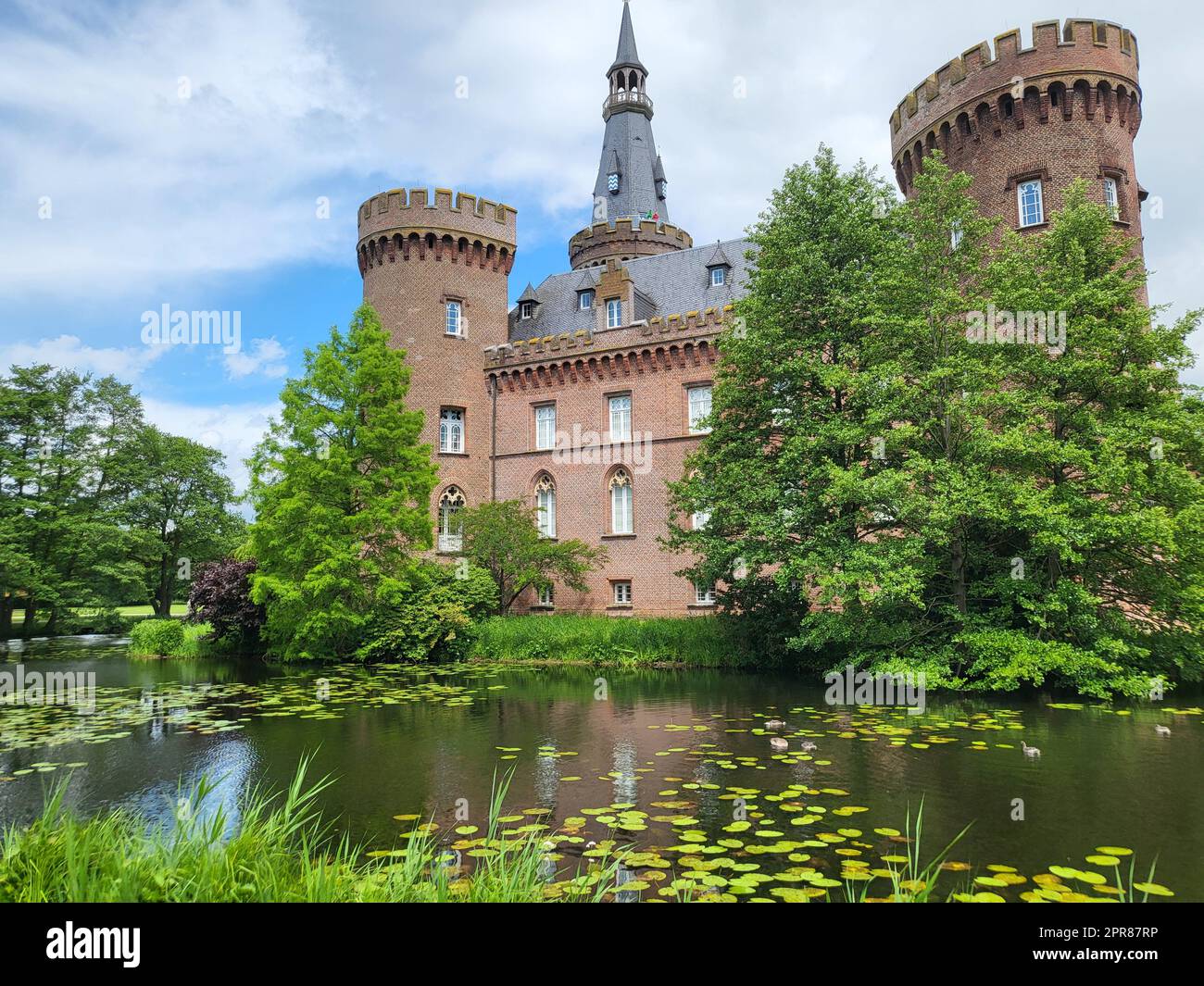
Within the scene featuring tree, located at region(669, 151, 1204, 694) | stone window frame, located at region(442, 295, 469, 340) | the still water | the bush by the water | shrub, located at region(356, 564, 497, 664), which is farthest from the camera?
stone window frame, located at region(442, 295, 469, 340)

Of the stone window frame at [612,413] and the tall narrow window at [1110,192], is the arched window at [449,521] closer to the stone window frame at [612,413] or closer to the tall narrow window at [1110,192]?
the stone window frame at [612,413]

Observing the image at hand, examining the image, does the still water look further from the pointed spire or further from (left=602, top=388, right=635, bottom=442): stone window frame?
the pointed spire

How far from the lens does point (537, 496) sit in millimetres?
29203

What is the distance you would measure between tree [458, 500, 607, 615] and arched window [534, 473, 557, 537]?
3520 millimetres

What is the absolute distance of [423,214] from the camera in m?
28.9

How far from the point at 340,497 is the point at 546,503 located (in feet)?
31.7

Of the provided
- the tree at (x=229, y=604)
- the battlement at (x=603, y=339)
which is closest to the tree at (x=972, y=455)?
the battlement at (x=603, y=339)

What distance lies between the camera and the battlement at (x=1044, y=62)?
1997cm

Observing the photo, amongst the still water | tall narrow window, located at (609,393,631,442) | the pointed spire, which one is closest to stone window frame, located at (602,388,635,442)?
tall narrow window, located at (609,393,631,442)

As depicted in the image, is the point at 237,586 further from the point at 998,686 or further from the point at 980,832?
the point at 980,832

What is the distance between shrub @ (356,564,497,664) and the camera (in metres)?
21.0

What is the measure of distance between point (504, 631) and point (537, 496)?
27.6 ft

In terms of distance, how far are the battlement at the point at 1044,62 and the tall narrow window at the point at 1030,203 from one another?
2.48m
